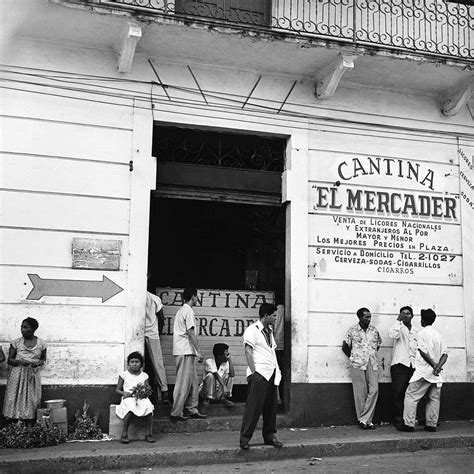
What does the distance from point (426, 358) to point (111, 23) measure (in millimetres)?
5963

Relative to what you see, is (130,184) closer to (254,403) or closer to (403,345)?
(254,403)

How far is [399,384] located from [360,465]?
2.11 metres

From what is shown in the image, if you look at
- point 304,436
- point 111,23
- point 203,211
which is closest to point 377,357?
point 304,436

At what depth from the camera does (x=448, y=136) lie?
1050 centimetres

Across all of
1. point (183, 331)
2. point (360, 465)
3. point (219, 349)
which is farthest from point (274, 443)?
point (219, 349)

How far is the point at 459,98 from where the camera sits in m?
10.2

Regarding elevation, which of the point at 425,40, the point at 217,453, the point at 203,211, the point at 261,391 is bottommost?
the point at 217,453

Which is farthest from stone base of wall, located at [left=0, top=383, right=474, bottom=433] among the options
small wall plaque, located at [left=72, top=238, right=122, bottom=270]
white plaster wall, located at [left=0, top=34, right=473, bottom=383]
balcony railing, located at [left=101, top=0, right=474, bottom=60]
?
balcony railing, located at [left=101, top=0, right=474, bottom=60]

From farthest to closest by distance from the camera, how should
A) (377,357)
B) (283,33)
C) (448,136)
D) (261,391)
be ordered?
1. (448,136)
2. (377,357)
3. (283,33)
4. (261,391)

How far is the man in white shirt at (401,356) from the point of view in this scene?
9336 millimetres

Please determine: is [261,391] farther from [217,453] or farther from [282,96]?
[282,96]

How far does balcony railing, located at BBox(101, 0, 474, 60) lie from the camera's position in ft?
31.3

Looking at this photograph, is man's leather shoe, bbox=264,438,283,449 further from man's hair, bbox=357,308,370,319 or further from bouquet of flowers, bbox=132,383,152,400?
man's hair, bbox=357,308,370,319

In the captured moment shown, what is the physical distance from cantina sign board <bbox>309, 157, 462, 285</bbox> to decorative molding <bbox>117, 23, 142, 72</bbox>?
313 cm
